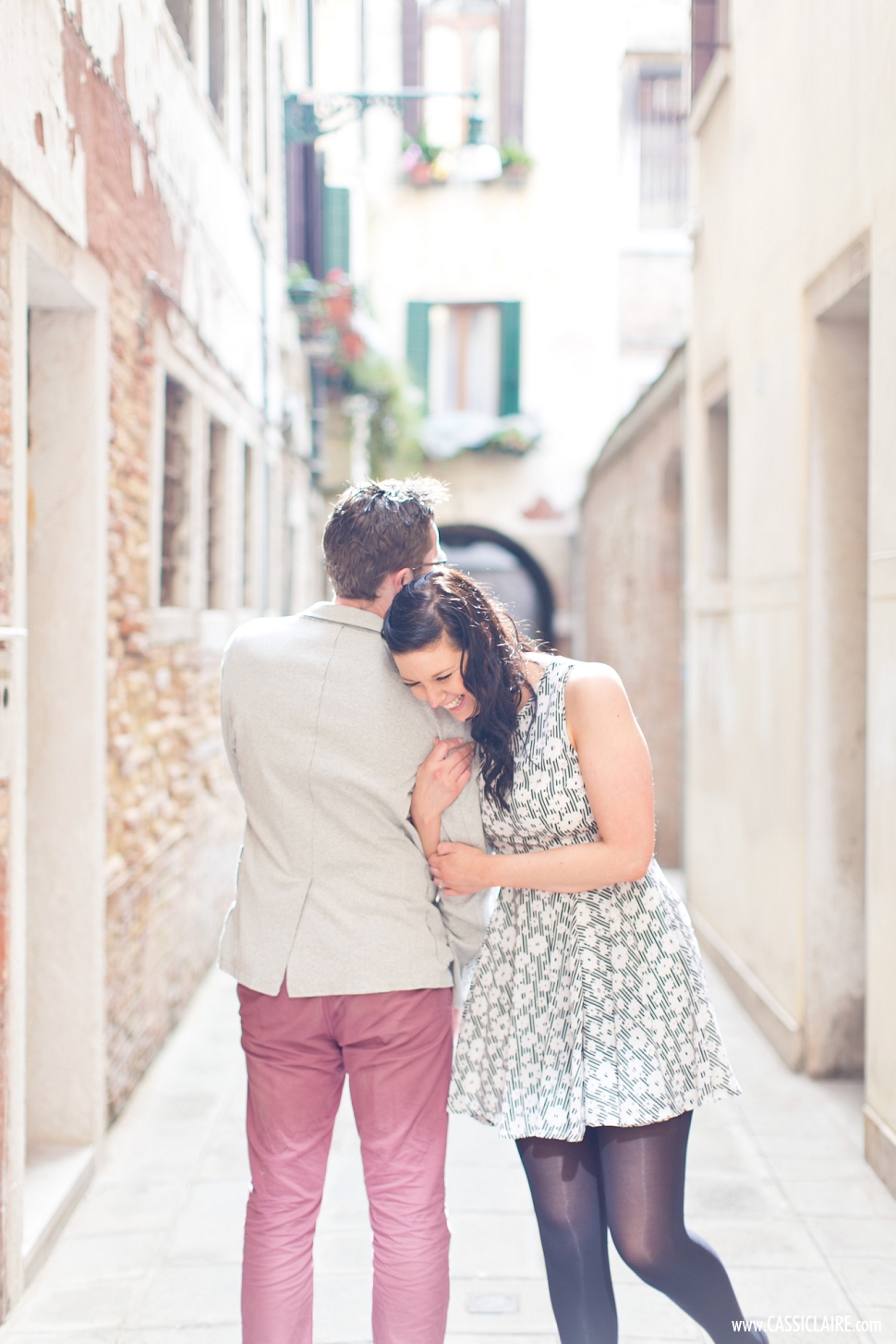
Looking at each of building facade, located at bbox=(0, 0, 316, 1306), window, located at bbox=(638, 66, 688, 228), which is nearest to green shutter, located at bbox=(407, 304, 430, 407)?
window, located at bbox=(638, 66, 688, 228)

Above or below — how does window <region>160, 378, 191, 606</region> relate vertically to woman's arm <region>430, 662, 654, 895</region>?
above

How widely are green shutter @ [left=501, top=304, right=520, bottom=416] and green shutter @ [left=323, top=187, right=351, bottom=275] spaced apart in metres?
3.38

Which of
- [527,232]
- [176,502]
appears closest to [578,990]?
[176,502]

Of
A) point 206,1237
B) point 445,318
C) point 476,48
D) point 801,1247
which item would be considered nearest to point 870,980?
point 801,1247

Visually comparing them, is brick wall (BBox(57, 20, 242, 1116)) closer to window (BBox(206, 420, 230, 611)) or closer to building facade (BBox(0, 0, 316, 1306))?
building facade (BBox(0, 0, 316, 1306))

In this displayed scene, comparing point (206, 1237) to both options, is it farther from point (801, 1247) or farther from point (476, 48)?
point (476, 48)

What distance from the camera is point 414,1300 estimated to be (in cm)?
208

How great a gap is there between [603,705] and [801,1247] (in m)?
1.87

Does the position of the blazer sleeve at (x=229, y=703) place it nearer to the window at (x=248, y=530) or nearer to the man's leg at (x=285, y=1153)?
the man's leg at (x=285, y=1153)

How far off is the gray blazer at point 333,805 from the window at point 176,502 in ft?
10.6

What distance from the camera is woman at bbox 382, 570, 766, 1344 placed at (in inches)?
80.7

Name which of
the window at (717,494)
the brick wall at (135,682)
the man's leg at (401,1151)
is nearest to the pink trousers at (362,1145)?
the man's leg at (401,1151)

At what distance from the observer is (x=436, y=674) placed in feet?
6.68

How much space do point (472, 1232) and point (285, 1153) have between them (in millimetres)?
1330
